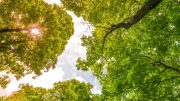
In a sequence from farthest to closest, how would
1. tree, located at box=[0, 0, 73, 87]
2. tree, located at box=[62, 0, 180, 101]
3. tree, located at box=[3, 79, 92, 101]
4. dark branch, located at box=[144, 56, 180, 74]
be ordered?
tree, located at box=[3, 79, 92, 101] < tree, located at box=[0, 0, 73, 87] < dark branch, located at box=[144, 56, 180, 74] < tree, located at box=[62, 0, 180, 101]

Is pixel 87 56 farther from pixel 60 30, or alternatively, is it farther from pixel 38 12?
pixel 38 12

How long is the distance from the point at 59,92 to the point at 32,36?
23.8 ft

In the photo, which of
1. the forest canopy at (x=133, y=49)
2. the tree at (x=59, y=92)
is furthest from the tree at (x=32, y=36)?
the tree at (x=59, y=92)

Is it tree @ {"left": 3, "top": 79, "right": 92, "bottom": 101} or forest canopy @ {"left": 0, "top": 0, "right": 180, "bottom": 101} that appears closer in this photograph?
forest canopy @ {"left": 0, "top": 0, "right": 180, "bottom": 101}

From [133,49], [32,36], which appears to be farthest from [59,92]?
[133,49]

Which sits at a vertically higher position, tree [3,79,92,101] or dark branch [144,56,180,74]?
tree [3,79,92,101]

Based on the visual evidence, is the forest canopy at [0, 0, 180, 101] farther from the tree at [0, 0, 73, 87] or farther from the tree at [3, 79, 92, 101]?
the tree at [3, 79, 92, 101]

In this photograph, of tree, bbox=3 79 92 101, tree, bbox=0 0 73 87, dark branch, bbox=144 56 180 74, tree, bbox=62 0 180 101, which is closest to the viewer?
tree, bbox=62 0 180 101

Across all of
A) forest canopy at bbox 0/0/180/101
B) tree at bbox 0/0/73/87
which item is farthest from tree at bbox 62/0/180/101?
tree at bbox 0/0/73/87

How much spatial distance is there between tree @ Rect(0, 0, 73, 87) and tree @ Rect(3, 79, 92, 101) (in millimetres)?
4512

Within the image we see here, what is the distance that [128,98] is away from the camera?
699 inches

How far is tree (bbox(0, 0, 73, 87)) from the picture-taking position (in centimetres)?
2138

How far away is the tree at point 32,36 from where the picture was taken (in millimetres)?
21375

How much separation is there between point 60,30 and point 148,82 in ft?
30.0
